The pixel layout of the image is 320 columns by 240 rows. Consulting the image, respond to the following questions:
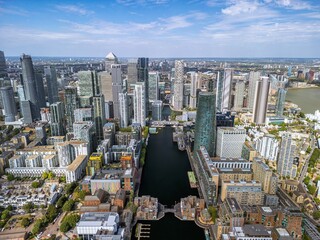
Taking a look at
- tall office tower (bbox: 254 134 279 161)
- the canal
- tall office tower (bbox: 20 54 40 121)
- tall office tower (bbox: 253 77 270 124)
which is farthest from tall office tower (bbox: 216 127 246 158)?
tall office tower (bbox: 20 54 40 121)

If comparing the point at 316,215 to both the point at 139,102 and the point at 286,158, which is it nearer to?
the point at 286,158

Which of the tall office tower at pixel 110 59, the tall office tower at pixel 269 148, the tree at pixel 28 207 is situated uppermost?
the tall office tower at pixel 110 59

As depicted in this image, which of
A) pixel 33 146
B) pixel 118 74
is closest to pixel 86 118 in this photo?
pixel 33 146

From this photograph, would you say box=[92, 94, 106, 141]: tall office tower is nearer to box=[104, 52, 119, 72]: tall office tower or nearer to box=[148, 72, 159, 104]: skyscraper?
box=[148, 72, 159, 104]: skyscraper

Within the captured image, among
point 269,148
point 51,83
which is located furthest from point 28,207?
point 51,83

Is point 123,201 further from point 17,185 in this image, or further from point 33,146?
point 33,146

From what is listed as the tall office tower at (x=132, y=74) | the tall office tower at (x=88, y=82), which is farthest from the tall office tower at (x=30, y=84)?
the tall office tower at (x=132, y=74)

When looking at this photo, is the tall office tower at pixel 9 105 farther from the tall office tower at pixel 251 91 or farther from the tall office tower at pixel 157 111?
the tall office tower at pixel 251 91
